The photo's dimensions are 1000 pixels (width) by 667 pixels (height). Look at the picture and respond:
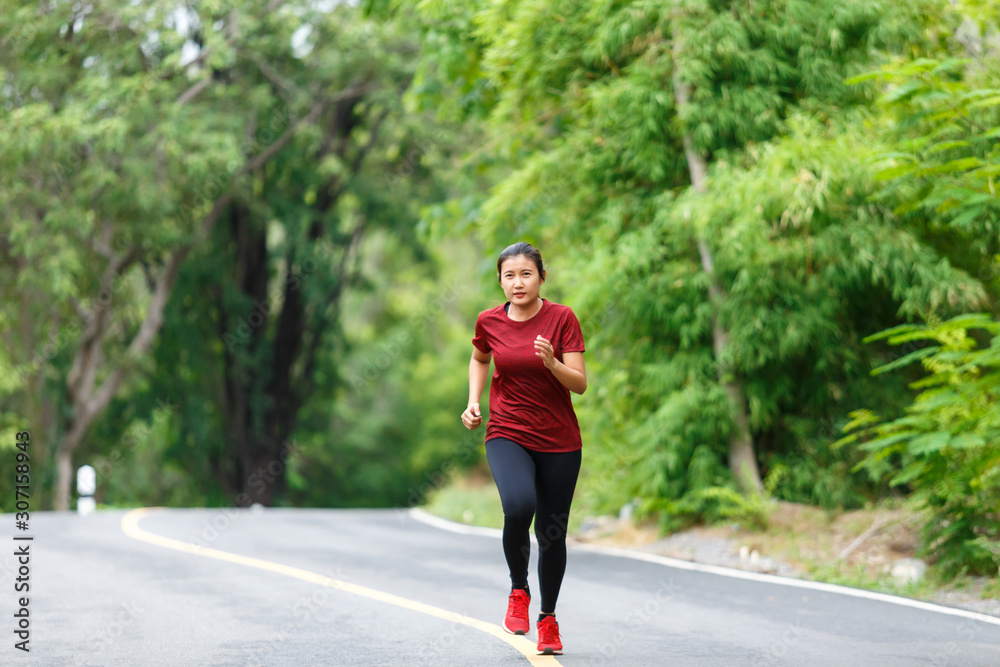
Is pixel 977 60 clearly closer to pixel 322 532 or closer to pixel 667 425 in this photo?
pixel 667 425

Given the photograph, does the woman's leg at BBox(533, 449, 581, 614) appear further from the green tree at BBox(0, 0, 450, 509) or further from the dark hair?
the green tree at BBox(0, 0, 450, 509)

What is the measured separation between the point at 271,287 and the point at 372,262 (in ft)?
35.5

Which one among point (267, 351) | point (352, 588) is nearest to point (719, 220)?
point (352, 588)

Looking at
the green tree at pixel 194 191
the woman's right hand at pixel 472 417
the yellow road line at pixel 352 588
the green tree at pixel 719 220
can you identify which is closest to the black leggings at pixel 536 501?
the woman's right hand at pixel 472 417

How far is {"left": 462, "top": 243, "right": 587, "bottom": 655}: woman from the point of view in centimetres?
536

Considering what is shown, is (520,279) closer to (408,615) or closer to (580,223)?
(408,615)

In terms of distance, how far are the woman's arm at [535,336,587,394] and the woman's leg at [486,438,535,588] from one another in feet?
1.42

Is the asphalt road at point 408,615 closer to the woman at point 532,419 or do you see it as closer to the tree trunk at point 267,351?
the woman at point 532,419

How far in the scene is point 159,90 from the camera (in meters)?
21.1

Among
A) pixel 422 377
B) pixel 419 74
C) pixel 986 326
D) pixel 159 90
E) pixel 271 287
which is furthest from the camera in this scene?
pixel 422 377

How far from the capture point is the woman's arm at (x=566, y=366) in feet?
16.6

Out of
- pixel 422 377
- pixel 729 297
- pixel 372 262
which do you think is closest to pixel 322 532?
pixel 729 297

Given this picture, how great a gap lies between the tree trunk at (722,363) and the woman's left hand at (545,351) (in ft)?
21.6

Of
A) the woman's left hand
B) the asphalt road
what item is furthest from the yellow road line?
the woman's left hand
